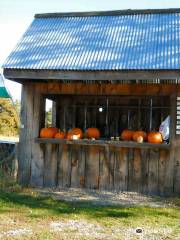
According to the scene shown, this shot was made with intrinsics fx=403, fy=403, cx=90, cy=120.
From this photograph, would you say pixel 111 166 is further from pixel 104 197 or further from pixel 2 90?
pixel 2 90

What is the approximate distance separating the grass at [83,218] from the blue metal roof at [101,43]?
8.71 ft

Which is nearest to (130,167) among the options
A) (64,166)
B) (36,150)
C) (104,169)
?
(104,169)

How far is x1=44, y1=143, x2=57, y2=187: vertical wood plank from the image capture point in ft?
29.2

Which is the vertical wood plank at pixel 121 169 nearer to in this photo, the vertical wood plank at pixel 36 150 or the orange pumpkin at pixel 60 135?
the orange pumpkin at pixel 60 135

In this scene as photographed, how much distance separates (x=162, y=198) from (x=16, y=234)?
12.5 feet

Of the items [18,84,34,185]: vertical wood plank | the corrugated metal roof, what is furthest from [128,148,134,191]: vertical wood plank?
the corrugated metal roof

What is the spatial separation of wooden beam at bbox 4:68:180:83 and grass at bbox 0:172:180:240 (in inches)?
93.6

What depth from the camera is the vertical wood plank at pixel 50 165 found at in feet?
29.2

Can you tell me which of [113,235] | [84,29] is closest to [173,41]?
[84,29]

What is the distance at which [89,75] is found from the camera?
7.98m

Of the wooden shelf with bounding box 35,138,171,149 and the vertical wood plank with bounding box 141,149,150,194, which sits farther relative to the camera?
the vertical wood plank with bounding box 141,149,150,194

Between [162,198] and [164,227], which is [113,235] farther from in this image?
[162,198]

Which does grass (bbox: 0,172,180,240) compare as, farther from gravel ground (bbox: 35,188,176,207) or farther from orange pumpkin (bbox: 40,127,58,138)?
orange pumpkin (bbox: 40,127,58,138)

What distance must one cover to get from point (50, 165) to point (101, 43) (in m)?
2.91
